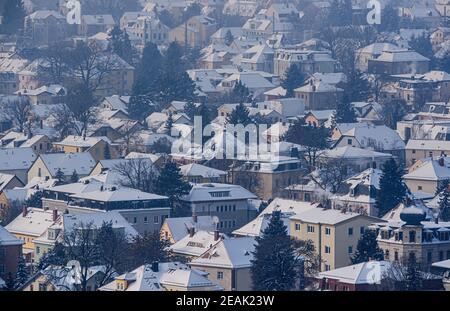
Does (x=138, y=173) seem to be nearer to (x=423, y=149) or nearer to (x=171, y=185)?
(x=171, y=185)

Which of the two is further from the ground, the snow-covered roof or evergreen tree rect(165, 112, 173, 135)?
evergreen tree rect(165, 112, 173, 135)

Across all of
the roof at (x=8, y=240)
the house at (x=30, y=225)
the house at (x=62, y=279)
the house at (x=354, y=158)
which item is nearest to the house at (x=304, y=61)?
the house at (x=354, y=158)

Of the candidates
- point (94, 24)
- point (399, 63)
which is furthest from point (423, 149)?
point (94, 24)

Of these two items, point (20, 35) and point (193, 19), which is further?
point (193, 19)

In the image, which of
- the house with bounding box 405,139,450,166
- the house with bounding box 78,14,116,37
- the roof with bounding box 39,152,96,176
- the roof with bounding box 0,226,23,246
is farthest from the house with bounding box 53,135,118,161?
the house with bounding box 78,14,116,37

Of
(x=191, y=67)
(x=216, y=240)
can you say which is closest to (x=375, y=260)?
(x=216, y=240)

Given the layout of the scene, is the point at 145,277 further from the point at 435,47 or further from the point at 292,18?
the point at 292,18

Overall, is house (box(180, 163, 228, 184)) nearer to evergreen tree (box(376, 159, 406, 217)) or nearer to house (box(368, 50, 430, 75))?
evergreen tree (box(376, 159, 406, 217))
